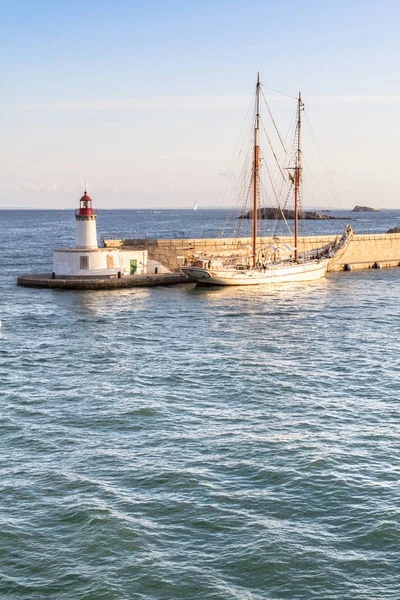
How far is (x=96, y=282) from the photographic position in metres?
54.4

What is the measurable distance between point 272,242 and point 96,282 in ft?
69.7

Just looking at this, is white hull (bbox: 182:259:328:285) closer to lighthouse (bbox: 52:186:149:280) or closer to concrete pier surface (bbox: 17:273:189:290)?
concrete pier surface (bbox: 17:273:189:290)

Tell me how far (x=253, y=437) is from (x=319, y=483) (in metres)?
3.46

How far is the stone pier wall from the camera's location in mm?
62062

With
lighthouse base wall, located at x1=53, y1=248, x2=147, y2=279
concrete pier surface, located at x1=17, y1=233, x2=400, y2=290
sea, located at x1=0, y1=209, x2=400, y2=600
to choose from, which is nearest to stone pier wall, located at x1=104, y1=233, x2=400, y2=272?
concrete pier surface, located at x1=17, y1=233, x2=400, y2=290

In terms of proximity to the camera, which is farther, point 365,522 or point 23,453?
point 23,453

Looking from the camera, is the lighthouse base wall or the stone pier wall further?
the stone pier wall

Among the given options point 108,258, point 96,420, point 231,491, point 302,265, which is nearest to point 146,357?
point 96,420

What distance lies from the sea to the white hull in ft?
62.3

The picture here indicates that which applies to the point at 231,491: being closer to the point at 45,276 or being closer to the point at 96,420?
the point at 96,420

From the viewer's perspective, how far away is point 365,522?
54.3 feet

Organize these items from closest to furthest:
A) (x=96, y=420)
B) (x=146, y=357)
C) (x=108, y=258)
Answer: (x=96, y=420) → (x=146, y=357) → (x=108, y=258)

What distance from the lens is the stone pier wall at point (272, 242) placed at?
204ft

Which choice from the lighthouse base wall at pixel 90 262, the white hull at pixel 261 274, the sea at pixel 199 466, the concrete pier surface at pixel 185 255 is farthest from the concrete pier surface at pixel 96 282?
the sea at pixel 199 466
